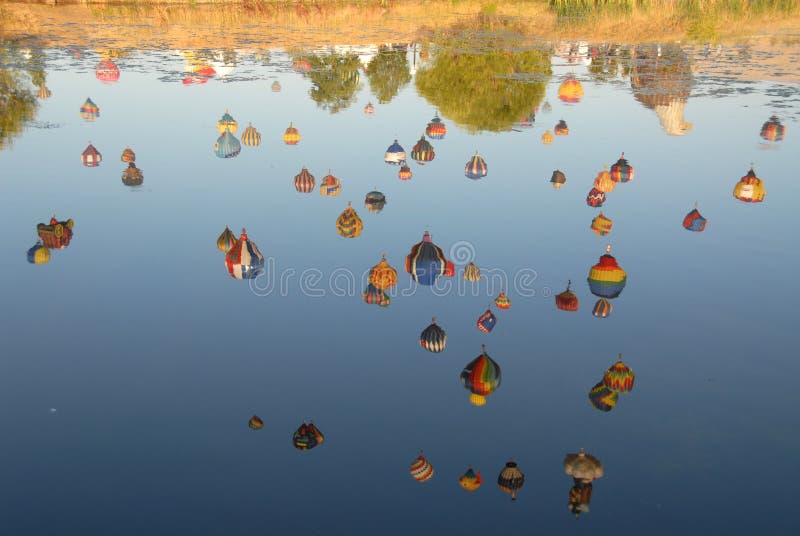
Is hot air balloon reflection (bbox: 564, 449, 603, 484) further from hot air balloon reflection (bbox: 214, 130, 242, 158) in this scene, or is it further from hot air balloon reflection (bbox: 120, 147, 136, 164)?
hot air balloon reflection (bbox: 120, 147, 136, 164)

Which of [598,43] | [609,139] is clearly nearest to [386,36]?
[598,43]

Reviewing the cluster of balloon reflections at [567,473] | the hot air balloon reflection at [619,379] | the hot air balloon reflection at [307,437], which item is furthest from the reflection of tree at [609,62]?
the hot air balloon reflection at [307,437]

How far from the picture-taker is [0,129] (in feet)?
77.6

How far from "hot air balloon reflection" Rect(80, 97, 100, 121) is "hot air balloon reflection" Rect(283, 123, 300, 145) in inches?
251

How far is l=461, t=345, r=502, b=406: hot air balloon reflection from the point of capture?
11.7 m

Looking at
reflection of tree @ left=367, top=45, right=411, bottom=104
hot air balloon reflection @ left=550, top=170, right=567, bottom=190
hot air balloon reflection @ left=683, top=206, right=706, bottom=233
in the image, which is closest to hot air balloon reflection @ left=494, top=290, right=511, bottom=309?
hot air balloon reflection @ left=683, top=206, right=706, bottom=233

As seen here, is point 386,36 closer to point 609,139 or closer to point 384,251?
point 609,139

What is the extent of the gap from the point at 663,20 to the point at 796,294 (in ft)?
92.7

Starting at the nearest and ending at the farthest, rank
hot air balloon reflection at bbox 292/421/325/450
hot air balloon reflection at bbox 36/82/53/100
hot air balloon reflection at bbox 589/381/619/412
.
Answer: hot air balloon reflection at bbox 292/421/325/450, hot air balloon reflection at bbox 589/381/619/412, hot air balloon reflection at bbox 36/82/53/100

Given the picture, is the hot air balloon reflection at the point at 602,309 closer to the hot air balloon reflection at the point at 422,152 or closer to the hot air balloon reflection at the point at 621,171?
the hot air balloon reflection at the point at 621,171

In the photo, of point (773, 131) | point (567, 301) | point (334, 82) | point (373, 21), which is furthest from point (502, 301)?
point (373, 21)

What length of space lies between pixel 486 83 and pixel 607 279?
593 inches

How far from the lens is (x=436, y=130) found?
76.6 ft

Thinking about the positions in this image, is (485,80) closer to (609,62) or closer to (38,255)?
(609,62)
